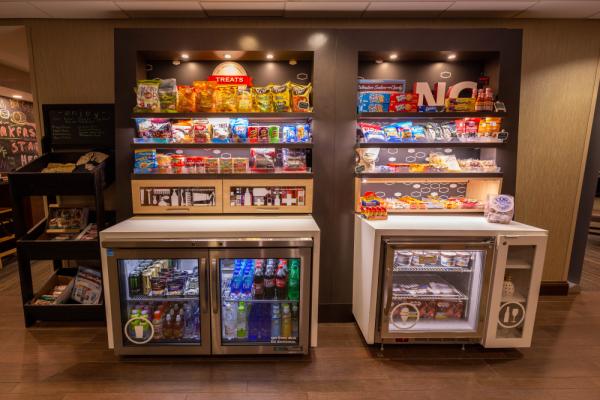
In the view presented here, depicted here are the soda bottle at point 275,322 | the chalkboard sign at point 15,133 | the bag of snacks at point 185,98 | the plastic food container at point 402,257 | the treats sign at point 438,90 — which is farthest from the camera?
the chalkboard sign at point 15,133

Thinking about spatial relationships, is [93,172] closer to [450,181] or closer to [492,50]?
[450,181]

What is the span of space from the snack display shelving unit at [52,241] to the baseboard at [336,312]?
2120mm

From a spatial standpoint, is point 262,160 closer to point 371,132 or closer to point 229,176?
point 229,176

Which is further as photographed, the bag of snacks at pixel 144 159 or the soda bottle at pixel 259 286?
the bag of snacks at pixel 144 159

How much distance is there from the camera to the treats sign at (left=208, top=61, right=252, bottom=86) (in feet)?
9.27

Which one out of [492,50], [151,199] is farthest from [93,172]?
[492,50]

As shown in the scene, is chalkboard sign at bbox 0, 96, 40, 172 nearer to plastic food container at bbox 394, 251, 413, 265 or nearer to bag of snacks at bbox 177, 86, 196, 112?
bag of snacks at bbox 177, 86, 196, 112

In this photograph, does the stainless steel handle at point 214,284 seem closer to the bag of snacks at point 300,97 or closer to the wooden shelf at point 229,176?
the wooden shelf at point 229,176

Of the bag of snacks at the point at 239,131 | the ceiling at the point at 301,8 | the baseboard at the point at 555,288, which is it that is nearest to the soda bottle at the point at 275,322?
the bag of snacks at the point at 239,131

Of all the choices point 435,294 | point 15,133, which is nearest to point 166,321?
point 435,294

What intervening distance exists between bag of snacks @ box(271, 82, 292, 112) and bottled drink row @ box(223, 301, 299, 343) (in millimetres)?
1736

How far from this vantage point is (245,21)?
2.94m

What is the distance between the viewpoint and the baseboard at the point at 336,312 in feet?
9.61

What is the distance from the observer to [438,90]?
2.88 meters
